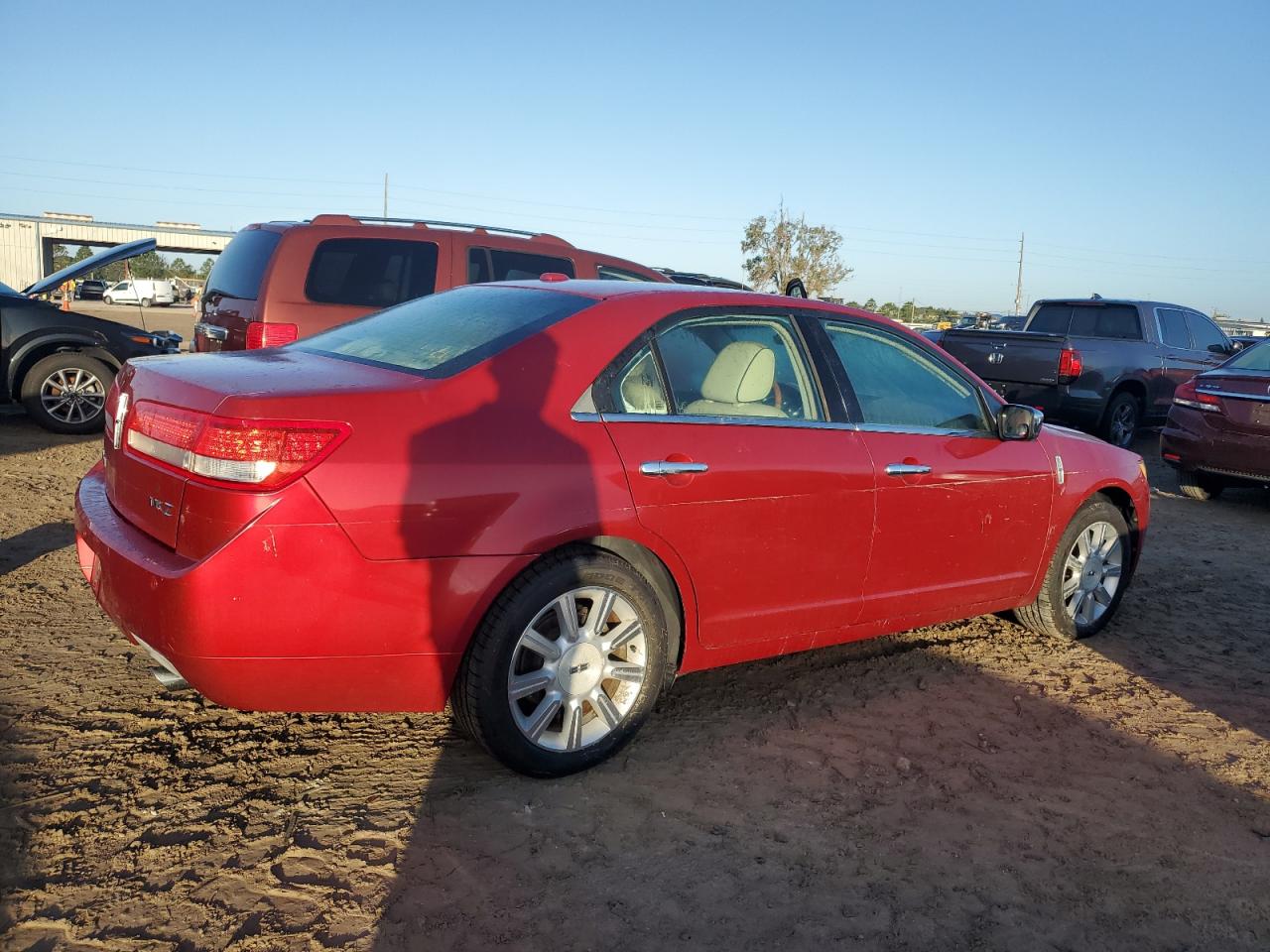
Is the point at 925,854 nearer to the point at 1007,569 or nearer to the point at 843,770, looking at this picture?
the point at 843,770

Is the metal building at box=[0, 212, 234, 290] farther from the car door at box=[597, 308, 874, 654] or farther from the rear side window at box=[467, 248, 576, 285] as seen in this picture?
the car door at box=[597, 308, 874, 654]

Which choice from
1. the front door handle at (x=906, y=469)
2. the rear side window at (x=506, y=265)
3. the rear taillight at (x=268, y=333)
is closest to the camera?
the front door handle at (x=906, y=469)

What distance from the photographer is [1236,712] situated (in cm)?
426

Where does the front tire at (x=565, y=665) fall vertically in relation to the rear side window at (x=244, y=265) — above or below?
below

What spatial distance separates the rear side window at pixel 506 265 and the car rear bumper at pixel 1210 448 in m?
5.39

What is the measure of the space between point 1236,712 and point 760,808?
2.33 metres

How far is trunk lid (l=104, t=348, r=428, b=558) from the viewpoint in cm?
282

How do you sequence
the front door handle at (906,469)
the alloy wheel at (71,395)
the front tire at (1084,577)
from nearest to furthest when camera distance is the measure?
the front door handle at (906,469) → the front tire at (1084,577) → the alloy wheel at (71,395)

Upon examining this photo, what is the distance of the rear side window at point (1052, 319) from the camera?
1285cm

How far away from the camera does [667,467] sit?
3.37 m

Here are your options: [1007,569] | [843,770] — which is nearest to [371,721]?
[843,770]

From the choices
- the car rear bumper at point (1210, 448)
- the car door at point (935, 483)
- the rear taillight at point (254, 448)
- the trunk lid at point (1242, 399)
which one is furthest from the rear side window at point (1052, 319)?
the rear taillight at point (254, 448)

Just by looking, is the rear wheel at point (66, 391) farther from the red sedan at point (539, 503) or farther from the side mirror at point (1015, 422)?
the side mirror at point (1015, 422)

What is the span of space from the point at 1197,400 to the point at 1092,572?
468cm
